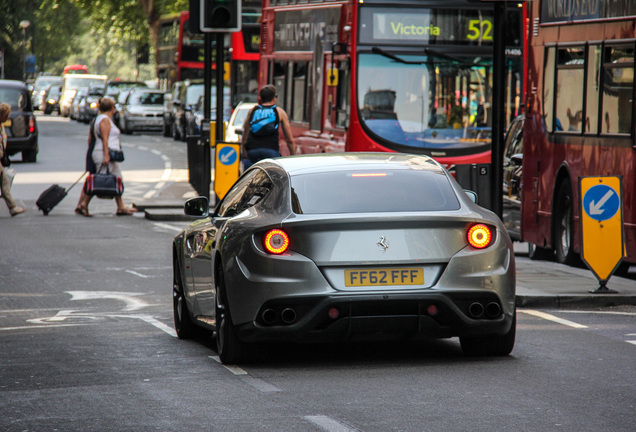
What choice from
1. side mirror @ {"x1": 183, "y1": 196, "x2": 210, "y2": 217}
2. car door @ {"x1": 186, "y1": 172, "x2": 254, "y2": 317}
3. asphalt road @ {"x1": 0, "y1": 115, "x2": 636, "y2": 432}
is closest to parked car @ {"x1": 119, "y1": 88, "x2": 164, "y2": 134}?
asphalt road @ {"x1": 0, "y1": 115, "x2": 636, "y2": 432}

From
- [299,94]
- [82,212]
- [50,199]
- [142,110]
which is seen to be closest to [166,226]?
[82,212]

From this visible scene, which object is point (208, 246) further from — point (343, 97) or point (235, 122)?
point (235, 122)

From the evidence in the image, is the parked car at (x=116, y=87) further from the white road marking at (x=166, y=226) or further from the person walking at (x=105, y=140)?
the white road marking at (x=166, y=226)

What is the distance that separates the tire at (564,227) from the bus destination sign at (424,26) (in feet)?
14.9

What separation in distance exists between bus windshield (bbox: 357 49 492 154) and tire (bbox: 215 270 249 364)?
1103 centimetres

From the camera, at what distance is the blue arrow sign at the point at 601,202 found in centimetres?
1236

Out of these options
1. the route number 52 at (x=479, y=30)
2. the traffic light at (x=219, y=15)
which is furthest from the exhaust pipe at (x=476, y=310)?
the route number 52 at (x=479, y=30)

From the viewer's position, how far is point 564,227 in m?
15.7

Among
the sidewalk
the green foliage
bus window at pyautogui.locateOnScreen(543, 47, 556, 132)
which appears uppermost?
the green foliage

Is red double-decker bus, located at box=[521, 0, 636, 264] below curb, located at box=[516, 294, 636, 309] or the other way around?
the other way around

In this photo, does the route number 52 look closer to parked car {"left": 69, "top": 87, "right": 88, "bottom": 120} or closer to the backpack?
the backpack

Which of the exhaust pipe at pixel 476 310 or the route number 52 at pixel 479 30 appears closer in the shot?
the exhaust pipe at pixel 476 310

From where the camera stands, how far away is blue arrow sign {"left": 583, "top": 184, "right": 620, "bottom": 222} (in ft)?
40.5

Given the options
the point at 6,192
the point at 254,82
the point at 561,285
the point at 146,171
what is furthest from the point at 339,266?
the point at 254,82
